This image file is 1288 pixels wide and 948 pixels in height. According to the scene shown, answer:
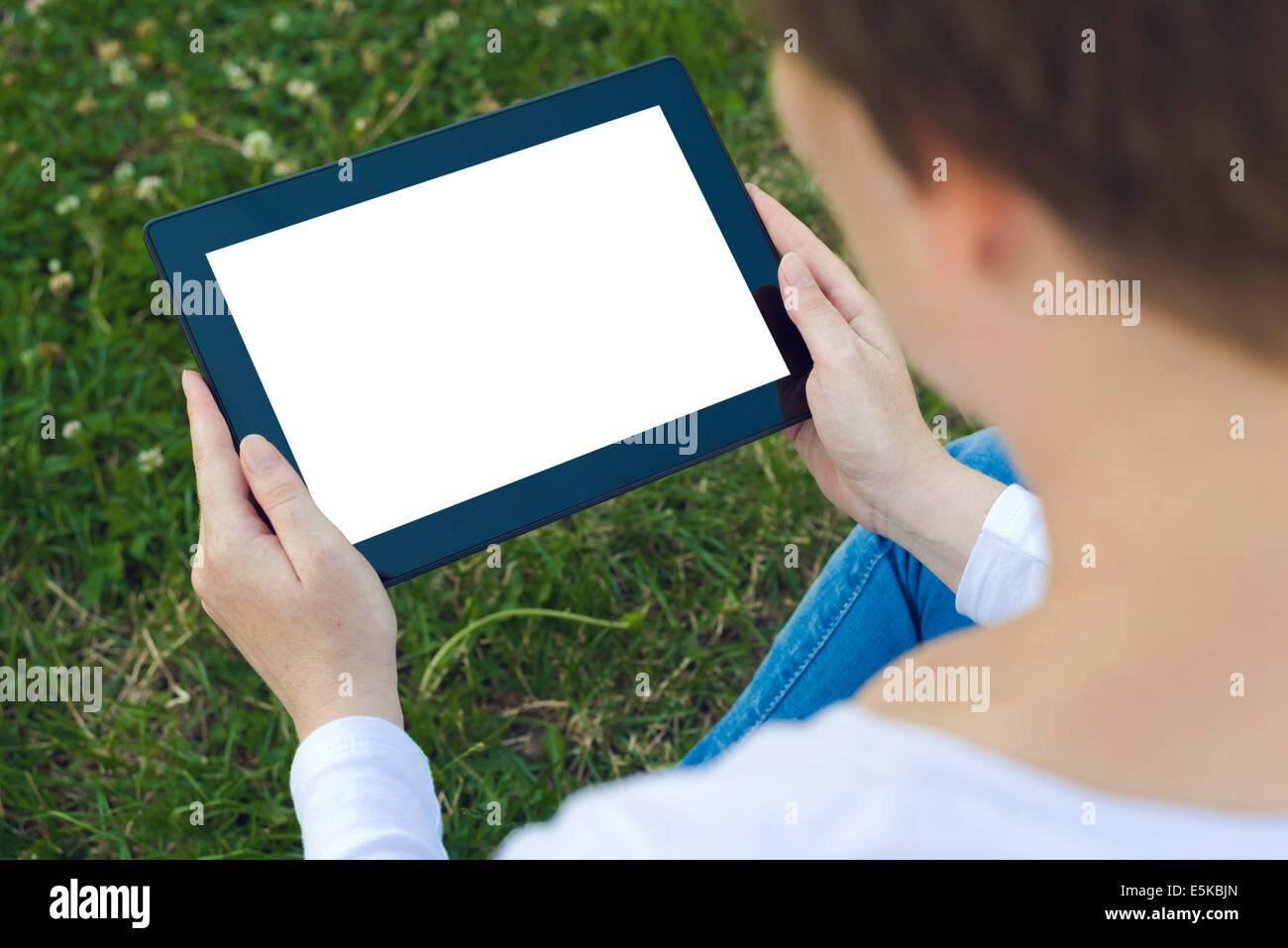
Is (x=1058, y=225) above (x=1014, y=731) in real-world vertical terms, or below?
above

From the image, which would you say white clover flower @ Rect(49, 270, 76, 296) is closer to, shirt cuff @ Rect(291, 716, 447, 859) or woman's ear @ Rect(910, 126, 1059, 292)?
shirt cuff @ Rect(291, 716, 447, 859)

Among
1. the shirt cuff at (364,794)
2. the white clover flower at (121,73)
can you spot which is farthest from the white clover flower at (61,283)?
the shirt cuff at (364,794)

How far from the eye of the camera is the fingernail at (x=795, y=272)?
129 cm

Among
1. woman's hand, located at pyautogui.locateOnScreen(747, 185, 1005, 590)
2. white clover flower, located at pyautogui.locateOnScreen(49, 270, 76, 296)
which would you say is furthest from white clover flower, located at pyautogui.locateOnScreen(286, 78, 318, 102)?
woman's hand, located at pyautogui.locateOnScreen(747, 185, 1005, 590)

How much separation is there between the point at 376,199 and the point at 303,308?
166 mm

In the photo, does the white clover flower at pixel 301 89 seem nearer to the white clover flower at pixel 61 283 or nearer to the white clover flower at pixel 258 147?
the white clover flower at pixel 258 147

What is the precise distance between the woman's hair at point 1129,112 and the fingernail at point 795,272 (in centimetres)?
70

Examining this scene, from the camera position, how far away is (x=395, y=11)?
256 centimetres

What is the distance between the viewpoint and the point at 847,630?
130cm

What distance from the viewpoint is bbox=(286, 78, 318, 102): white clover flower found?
238cm

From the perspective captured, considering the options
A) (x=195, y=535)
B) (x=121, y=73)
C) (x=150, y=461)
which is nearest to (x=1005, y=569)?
(x=195, y=535)

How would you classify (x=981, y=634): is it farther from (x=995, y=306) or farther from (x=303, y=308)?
(x=303, y=308)

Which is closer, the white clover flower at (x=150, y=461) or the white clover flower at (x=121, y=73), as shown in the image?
the white clover flower at (x=150, y=461)
